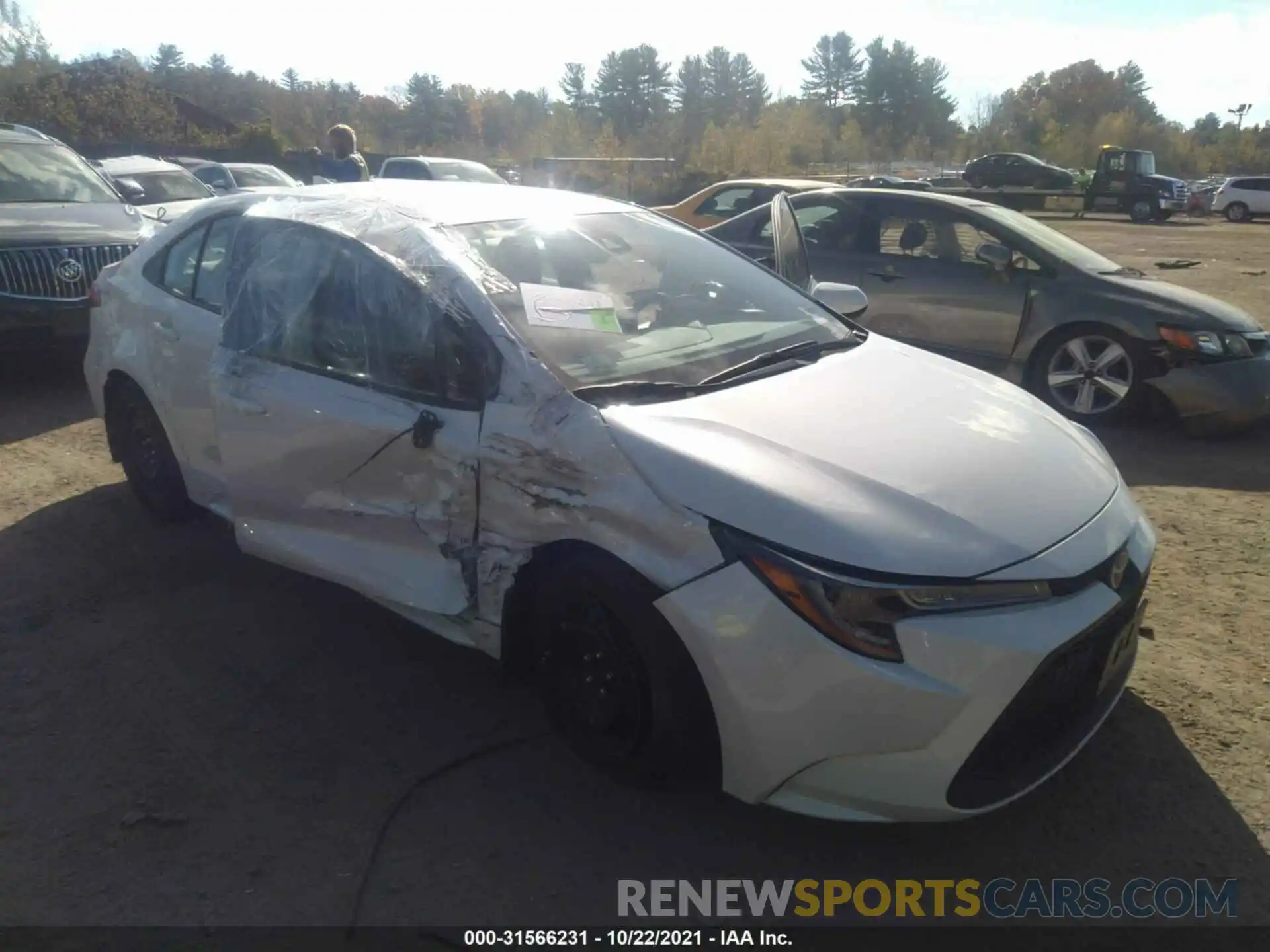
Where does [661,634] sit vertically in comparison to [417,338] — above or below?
below

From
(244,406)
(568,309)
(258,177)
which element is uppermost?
(568,309)

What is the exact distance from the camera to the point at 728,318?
145 inches

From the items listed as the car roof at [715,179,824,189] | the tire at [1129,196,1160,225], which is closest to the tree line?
the tire at [1129,196,1160,225]

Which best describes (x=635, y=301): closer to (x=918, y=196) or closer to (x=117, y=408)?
(x=117, y=408)

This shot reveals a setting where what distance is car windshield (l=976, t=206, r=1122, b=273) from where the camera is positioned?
279 inches

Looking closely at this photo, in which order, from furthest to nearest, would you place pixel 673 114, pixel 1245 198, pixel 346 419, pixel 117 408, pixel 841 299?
pixel 673 114 → pixel 1245 198 → pixel 117 408 → pixel 841 299 → pixel 346 419

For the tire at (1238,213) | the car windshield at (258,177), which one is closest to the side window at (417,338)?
the car windshield at (258,177)

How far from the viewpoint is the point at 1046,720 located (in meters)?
2.61

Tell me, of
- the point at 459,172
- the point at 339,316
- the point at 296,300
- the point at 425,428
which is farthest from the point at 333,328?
the point at 459,172

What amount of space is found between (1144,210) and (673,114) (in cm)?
7103

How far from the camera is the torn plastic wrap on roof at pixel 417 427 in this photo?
2.79 metres

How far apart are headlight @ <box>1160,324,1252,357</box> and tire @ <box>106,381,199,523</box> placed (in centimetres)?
579

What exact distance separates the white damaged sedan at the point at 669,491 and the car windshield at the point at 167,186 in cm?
1125

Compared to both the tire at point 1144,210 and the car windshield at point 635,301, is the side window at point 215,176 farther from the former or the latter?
the tire at point 1144,210
